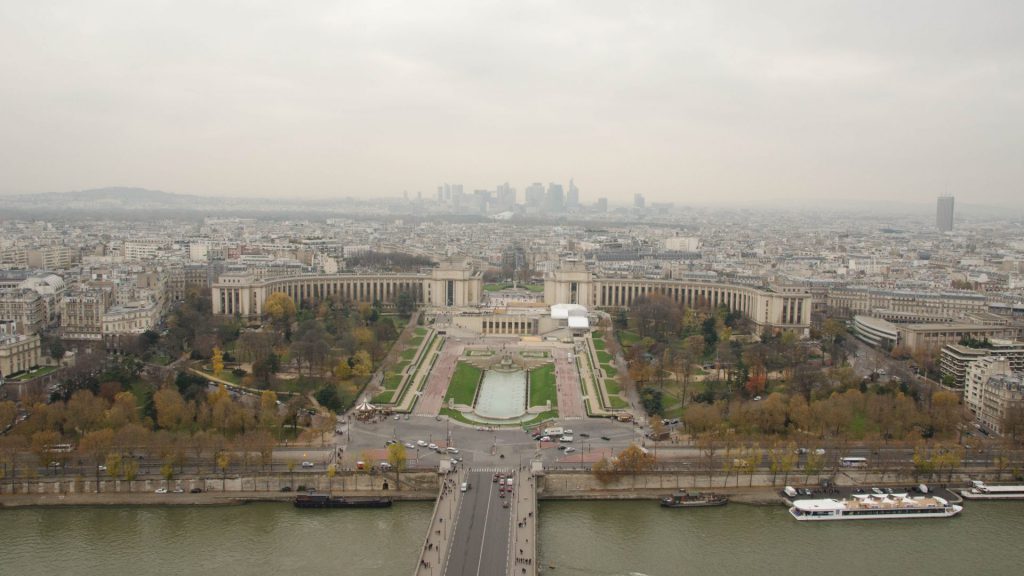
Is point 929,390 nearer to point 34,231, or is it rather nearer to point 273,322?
point 273,322

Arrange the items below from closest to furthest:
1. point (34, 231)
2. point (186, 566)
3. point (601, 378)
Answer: point (186, 566) < point (601, 378) < point (34, 231)

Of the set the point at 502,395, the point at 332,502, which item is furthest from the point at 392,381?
the point at 332,502

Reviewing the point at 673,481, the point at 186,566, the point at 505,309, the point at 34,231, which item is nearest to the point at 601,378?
the point at 673,481

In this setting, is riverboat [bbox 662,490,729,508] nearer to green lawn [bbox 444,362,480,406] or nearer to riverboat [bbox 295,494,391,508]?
riverboat [bbox 295,494,391,508]

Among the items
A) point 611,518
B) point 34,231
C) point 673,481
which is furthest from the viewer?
point 34,231

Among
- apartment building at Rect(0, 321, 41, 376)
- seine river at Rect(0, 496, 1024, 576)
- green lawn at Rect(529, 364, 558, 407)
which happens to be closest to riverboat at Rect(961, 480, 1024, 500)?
seine river at Rect(0, 496, 1024, 576)

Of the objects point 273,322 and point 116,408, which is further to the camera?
point 273,322

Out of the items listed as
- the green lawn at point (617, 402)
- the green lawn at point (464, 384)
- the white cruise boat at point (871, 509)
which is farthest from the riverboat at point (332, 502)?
the white cruise boat at point (871, 509)
